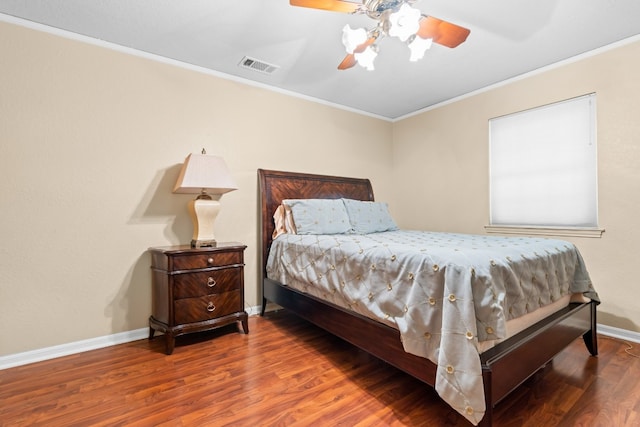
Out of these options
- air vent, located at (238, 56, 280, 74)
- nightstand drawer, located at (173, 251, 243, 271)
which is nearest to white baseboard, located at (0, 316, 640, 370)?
nightstand drawer, located at (173, 251, 243, 271)

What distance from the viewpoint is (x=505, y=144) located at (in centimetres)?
327

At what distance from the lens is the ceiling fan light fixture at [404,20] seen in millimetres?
1505

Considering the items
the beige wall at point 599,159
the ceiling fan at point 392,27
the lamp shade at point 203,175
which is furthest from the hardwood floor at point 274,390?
the ceiling fan at point 392,27

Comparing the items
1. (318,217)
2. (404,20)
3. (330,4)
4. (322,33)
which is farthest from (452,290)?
(322,33)

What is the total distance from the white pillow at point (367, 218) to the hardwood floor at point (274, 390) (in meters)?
1.26

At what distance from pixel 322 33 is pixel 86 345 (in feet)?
10.0

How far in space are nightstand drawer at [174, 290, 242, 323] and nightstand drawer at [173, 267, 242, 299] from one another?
0.14 feet

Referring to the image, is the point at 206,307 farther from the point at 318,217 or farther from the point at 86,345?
the point at 318,217

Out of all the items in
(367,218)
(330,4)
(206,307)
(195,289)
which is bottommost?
(206,307)

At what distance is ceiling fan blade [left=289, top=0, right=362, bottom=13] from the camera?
1565 millimetres

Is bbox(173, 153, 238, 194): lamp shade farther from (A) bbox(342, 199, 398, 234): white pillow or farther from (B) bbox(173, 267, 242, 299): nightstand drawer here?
(A) bbox(342, 199, 398, 234): white pillow

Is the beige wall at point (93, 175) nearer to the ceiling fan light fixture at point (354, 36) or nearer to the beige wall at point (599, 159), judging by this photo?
the ceiling fan light fixture at point (354, 36)

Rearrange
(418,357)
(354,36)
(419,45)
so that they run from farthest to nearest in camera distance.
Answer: (419,45)
(354,36)
(418,357)

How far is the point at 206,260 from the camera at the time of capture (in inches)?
96.2
